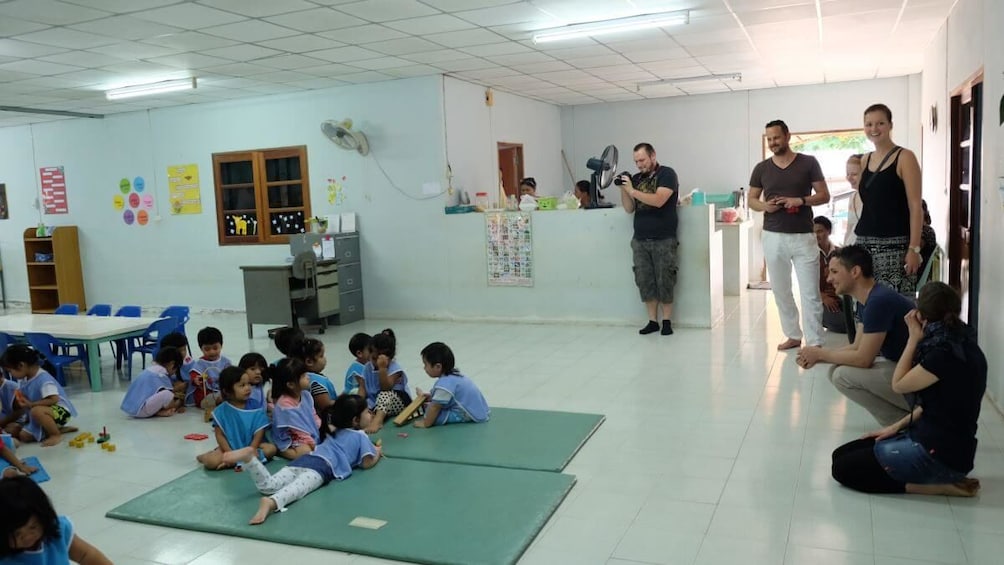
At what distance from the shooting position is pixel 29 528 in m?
1.99

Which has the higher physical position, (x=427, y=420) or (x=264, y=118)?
(x=264, y=118)

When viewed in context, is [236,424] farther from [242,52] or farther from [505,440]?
[242,52]

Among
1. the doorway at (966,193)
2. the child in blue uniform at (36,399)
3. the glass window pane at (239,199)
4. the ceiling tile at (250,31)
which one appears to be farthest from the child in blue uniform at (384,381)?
the glass window pane at (239,199)

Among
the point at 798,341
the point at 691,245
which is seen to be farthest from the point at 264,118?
the point at 798,341

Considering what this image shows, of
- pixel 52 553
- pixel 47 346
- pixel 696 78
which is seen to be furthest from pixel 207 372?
pixel 696 78

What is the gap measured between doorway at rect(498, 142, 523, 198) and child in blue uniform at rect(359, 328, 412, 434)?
587cm

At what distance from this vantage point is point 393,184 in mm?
7949

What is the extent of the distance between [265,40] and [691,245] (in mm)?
3940

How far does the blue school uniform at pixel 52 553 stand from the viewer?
6.73 ft

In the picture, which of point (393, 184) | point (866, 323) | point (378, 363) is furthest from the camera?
point (393, 184)

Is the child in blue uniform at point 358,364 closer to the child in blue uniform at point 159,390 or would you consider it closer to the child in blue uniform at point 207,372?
the child in blue uniform at point 207,372

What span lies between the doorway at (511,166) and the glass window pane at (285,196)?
2.75m

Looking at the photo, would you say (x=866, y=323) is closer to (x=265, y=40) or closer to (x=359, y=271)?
(x=265, y=40)

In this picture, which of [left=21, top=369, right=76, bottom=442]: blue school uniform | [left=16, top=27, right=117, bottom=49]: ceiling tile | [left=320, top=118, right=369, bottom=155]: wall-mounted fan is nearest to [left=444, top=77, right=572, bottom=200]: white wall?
[left=320, top=118, right=369, bottom=155]: wall-mounted fan
